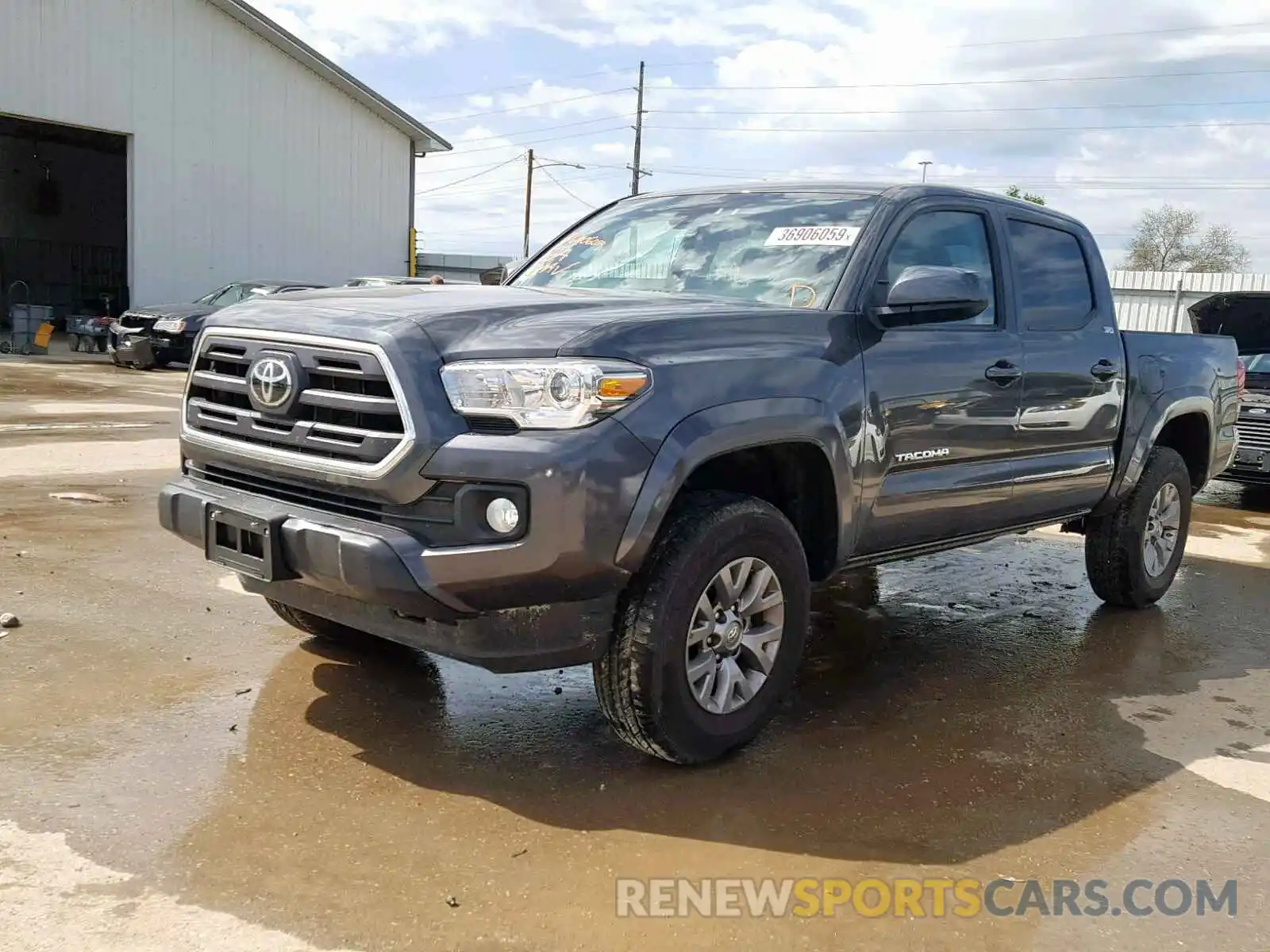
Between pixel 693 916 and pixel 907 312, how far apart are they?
7.72 feet

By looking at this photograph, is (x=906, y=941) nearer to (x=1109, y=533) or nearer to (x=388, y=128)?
(x=1109, y=533)

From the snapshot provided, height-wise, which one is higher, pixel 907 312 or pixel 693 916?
pixel 907 312

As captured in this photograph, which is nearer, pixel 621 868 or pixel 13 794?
pixel 621 868

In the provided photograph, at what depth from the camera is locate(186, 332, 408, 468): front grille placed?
3.29m

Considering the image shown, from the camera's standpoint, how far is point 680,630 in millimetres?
3461

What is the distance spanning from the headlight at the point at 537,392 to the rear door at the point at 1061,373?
95.2 inches

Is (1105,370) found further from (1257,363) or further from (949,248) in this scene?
(1257,363)

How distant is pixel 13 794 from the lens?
10.8ft

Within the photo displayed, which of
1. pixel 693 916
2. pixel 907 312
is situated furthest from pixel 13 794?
pixel 907 312

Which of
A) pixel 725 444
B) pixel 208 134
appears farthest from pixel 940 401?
pixel 208 134

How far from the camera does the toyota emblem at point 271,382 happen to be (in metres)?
3.51

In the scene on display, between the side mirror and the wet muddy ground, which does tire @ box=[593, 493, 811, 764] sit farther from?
the side mirror

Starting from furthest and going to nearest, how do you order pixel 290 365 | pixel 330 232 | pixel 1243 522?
1. pixel 330 232
2. pixel 1243 522
3. pixel 290 365

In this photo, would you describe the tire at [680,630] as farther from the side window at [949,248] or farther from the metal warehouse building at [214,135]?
the metal warehouse building at [214,135]
